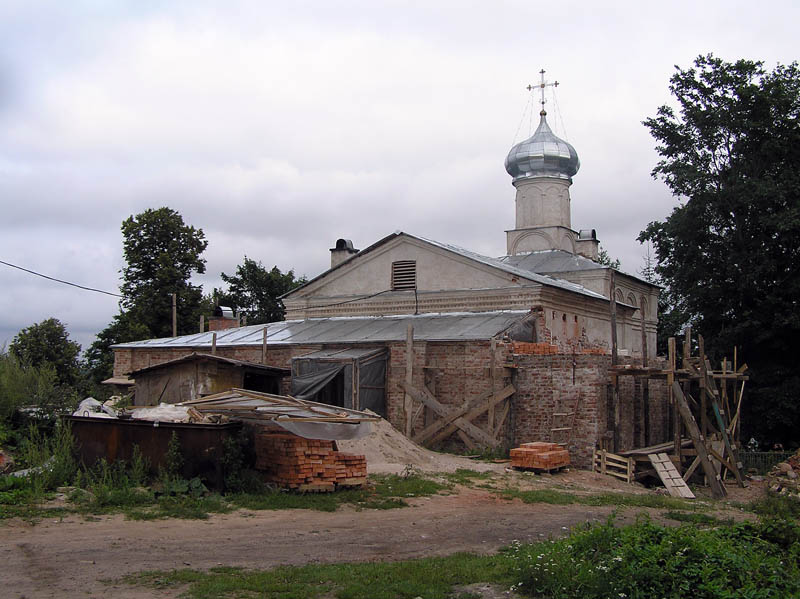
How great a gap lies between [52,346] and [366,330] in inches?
693

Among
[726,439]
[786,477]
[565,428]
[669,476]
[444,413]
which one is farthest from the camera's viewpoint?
A: [786,477]

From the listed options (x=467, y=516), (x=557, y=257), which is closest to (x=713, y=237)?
(x=557, y=257)

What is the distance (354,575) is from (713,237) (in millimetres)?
21710

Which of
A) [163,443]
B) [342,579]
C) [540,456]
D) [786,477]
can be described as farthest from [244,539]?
[786,477]

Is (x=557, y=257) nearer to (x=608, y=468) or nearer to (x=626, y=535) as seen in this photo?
(x=608, y=468)

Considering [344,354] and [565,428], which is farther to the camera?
[344,354]

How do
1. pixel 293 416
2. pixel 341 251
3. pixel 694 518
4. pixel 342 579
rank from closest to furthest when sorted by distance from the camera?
pixel 342 579 < pixel 694 518 < pixel 293 416 < pixel 341 251

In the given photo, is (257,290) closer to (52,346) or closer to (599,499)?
(52,346)

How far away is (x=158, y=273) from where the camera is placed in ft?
109

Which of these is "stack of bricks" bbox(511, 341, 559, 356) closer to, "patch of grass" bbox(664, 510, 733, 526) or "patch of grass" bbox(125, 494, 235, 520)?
"patch of grass" bbox(664, 510, 733, 526)

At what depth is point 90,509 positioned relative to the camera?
1051 centimetres

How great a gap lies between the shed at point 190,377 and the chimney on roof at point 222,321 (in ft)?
35.0

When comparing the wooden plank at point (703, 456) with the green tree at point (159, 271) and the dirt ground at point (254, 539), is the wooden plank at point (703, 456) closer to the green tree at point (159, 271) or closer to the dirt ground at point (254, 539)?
the dirt ground at point (254, 539)

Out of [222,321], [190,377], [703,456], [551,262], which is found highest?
[551,262]
